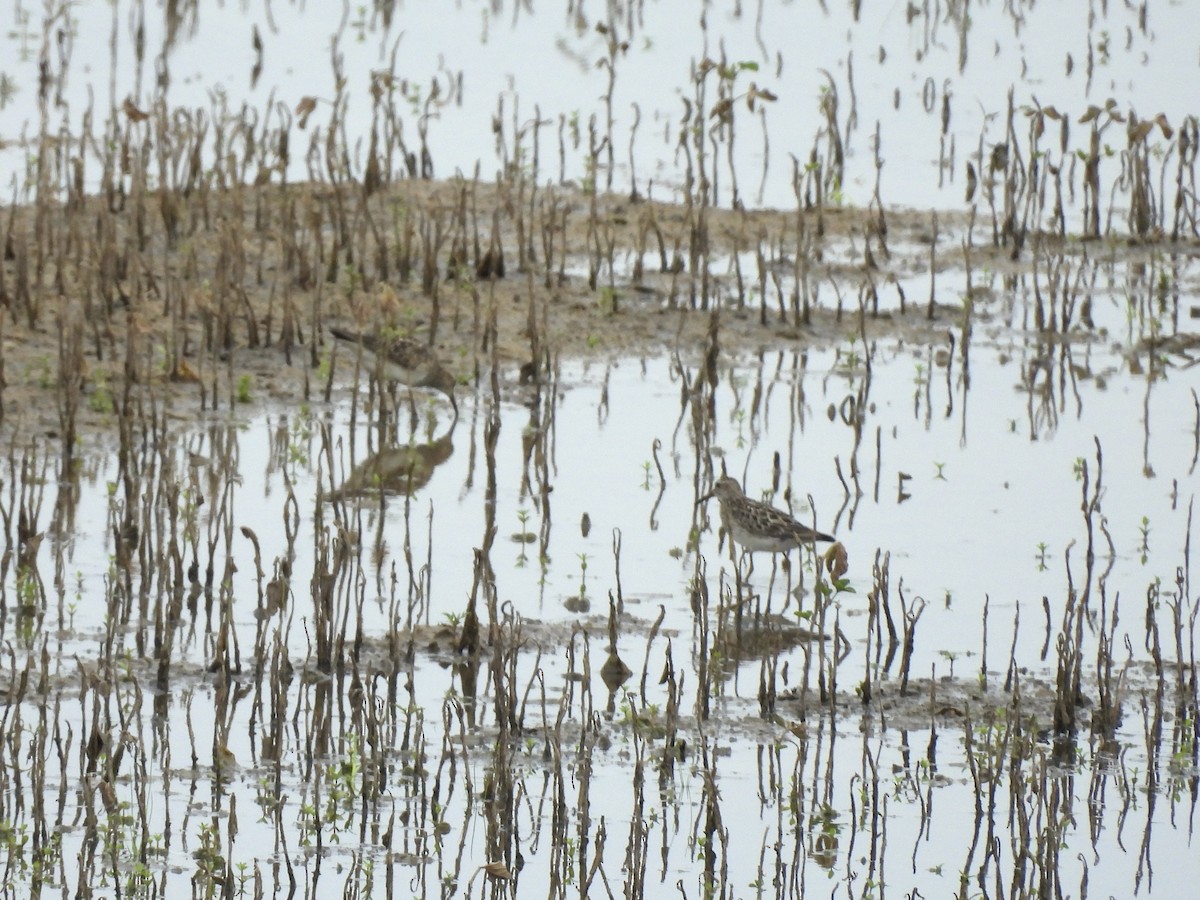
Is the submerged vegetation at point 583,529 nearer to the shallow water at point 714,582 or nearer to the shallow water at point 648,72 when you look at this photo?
the shallow water at point 714,582

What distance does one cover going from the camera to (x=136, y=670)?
632cm

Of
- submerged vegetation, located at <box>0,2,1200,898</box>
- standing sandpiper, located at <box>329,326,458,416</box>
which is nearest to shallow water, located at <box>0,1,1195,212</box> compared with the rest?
submerged vegetation, located at <box>0,2,1200,898</box>

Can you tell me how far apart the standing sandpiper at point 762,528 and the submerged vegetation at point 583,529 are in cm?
15

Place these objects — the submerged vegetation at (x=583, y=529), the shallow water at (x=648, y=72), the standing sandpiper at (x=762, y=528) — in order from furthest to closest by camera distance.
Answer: the shallow water at (x=648, y=72), the standing sandpiper at (x=762, y=528), the submerged vegetation at (x=583, y=529)

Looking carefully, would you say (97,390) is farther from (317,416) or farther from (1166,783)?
(1166,783)

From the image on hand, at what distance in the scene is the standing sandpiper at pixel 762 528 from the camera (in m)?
7.56

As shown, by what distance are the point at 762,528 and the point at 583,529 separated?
36.3 inches

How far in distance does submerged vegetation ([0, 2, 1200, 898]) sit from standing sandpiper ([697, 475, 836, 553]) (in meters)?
0.15

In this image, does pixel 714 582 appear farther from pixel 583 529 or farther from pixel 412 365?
pixel 412 365

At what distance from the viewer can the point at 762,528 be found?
7555 mm

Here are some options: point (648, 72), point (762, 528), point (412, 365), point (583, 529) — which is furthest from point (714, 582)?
point (648, 72)

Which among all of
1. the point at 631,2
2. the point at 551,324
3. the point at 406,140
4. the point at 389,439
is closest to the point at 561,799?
the point at 389,439

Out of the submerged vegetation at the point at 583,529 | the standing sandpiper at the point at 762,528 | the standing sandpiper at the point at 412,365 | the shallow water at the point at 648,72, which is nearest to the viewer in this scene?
the submerged vegetation at the point at 583,529

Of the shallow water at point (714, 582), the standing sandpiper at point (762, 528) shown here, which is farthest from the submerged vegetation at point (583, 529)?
the standing sandpiper at point (762, 528)
